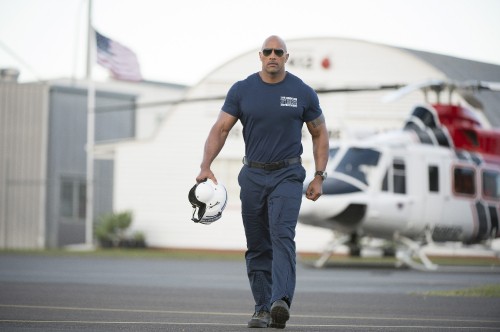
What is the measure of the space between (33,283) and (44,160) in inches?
891

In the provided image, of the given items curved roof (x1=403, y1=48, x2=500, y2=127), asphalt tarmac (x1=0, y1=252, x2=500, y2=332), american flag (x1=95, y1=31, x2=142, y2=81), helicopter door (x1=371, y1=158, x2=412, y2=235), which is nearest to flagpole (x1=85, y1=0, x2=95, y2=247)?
american flag (x1=95, y1=31, x2=142, y2=81)

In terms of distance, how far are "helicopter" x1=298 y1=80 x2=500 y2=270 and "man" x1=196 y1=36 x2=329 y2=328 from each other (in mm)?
11983

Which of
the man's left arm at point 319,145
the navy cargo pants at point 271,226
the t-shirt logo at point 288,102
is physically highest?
the t-shirt logo at point 288,102

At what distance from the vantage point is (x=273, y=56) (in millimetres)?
7230

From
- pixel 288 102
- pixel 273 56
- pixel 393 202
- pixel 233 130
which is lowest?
pixel 393 202

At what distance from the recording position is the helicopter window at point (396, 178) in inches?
803

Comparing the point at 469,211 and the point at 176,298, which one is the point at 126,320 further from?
the point at 469,211

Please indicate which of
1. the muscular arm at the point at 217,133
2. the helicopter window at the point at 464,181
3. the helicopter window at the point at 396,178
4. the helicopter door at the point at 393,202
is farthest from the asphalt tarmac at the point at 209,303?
the helicopter window at the point at 464,181

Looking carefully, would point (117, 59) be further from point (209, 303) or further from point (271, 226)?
point (271, 226)

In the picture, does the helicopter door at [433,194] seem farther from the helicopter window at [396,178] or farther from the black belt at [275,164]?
the black belt at [275,164]

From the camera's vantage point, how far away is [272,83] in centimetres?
739

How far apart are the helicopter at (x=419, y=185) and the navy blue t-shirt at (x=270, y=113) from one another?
12.1 meters

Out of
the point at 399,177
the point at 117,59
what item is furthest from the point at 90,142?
the point at 399,177

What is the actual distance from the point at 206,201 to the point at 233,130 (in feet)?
84.4
